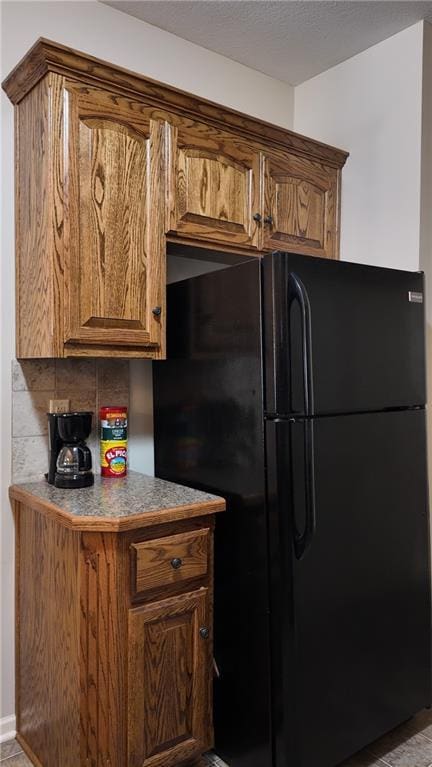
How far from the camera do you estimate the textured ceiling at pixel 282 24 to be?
2.16 meters

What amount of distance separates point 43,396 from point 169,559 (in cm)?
77

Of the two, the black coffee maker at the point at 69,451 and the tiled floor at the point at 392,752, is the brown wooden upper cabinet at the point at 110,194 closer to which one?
the black coffee maker at the point at 69,451

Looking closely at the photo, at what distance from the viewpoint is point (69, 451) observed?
6.16 feet

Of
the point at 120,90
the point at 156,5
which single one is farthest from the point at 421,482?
the point at 156,5

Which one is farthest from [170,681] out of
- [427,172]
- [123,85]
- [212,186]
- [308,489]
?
[427,172]

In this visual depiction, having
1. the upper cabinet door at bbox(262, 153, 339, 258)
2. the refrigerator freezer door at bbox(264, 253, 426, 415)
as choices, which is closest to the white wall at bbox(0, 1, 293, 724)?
the upper cabinet door at bbox(262, 153, 339, 258)

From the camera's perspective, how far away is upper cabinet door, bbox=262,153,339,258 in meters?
2.27

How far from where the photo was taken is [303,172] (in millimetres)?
2400

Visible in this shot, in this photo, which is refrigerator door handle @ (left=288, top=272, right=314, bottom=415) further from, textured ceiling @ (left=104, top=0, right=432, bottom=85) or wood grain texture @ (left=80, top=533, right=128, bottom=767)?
textured ceiling @ (left=104, top=0, right=432, bottom=85)

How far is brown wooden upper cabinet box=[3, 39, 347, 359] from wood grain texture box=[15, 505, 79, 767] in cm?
59

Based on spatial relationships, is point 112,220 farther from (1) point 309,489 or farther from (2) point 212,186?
(1) point 309,489

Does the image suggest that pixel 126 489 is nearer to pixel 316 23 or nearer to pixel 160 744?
pixel 160 744

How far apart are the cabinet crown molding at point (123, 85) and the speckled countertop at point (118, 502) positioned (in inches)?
50.4

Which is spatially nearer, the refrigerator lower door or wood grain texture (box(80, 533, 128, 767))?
wood grain texture (box(80, 533, 128, 767))
